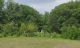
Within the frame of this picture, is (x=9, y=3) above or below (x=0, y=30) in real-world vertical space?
above

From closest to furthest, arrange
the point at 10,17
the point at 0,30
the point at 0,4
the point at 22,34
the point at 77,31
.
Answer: the point at 77,31
the point at 22,34
the point at 0,30
the point at 0,4
the point at 10,17

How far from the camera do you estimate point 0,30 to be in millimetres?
30172

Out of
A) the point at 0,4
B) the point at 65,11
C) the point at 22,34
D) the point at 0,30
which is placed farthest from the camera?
the point at 65,11

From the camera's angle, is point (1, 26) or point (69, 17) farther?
point (69, 17)

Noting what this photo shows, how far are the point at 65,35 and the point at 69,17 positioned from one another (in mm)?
13013

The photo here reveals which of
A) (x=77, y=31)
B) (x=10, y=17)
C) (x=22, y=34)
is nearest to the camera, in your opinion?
(x=77, y=31)

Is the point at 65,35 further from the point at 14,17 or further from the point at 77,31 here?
the point at 14,17

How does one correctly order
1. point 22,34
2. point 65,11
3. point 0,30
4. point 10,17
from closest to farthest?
point 22,34 < point 0,30 < point 10,17 < point 65,11

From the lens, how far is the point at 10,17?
3638 centimetres

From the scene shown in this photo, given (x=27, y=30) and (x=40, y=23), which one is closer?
(x=27, y=30)

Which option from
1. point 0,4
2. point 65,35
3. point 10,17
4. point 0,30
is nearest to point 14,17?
point 10,17

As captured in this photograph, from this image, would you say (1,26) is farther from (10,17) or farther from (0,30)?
(10,17)

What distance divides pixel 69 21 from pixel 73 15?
2433 mm

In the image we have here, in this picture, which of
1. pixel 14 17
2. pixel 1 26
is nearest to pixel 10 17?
pixel 14 17
